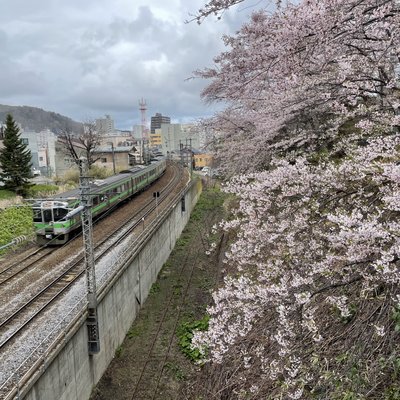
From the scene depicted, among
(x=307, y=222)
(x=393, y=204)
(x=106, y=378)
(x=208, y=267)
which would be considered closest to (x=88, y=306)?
(x=106, y=378)

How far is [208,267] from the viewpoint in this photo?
65.5ft

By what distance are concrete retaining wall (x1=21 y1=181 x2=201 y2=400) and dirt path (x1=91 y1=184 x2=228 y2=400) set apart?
0.40 m

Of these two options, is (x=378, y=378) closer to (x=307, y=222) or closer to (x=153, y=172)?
(x=307, y=222)

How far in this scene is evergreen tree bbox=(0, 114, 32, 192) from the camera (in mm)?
33906

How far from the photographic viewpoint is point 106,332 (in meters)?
11.7

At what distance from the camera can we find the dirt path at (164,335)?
1093cm

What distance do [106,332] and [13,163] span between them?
2742 cm

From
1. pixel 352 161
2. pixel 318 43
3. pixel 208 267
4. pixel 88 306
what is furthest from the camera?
pixel 208 267

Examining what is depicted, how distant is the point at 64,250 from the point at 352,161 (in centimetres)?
1430

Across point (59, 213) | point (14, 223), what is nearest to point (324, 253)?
point (59, 213)

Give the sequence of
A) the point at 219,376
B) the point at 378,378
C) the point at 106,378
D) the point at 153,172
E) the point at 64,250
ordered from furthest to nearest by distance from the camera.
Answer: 1. the point at 153,172
2. the point at 64,250
3. the point at 106,378
4. the point at 219,376
5. the point at 378,378

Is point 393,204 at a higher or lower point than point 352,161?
lower

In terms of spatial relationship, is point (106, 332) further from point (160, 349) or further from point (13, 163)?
point (13, 163)

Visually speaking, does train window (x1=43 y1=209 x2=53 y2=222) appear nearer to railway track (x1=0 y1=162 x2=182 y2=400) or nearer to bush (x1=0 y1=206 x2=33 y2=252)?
railway track (x1=0 y1=162 x2=182 y2=400)
